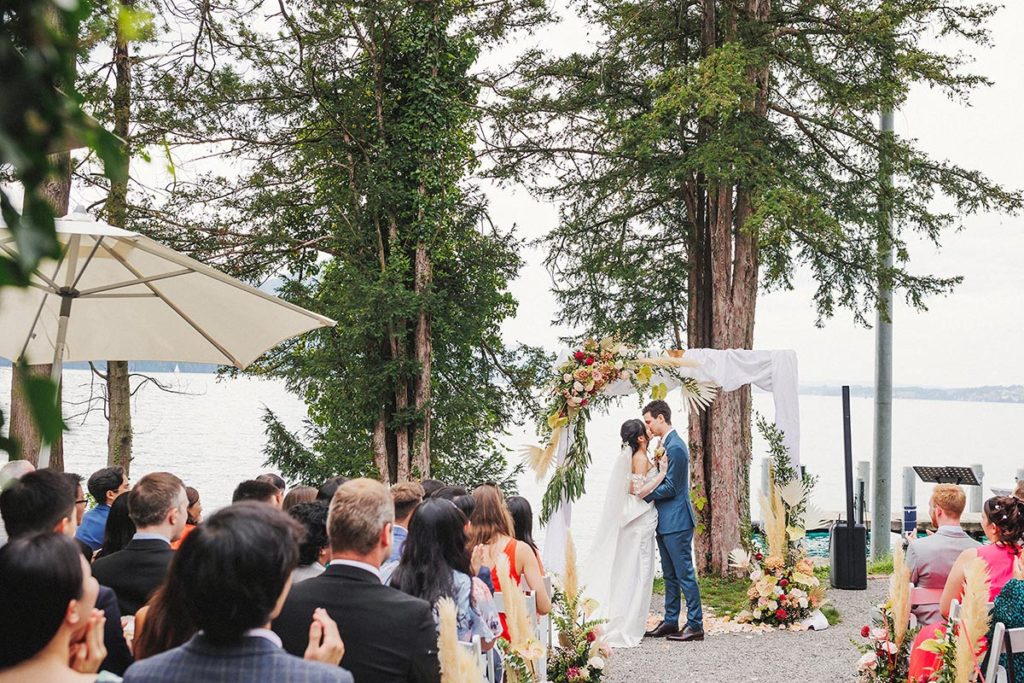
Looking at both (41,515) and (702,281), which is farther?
(702,281)

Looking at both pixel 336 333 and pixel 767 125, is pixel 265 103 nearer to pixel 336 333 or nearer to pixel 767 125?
pixel 336 333

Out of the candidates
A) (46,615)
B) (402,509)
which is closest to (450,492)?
(402,509)

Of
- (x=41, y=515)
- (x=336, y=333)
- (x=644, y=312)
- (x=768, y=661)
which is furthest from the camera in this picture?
(x=644, y=312)

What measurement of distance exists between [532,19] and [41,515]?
41.7 ft

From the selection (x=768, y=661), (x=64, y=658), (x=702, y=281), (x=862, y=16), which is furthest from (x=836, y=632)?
(x=64, y=658)

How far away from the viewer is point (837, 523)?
475 inches

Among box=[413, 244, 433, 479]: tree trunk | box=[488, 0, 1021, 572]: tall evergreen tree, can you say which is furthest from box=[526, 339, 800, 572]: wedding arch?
box=[413, 244, 433, 479]: tree trunk

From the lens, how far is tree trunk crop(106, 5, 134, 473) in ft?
41.6

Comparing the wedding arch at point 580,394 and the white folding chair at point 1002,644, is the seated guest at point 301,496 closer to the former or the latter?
the white folding chair at point 1002,644

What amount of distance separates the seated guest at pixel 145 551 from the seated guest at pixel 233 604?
1.60m

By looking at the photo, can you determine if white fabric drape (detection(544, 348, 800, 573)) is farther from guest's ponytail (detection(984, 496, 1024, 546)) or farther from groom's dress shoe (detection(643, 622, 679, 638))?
guest's ponytail (detection(984, 496, 1024, 546))

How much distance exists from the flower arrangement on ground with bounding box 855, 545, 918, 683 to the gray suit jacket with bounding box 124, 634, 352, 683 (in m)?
4.76

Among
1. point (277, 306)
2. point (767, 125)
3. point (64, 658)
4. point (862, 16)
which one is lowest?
point (64, 658)

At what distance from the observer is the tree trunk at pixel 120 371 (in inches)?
499
